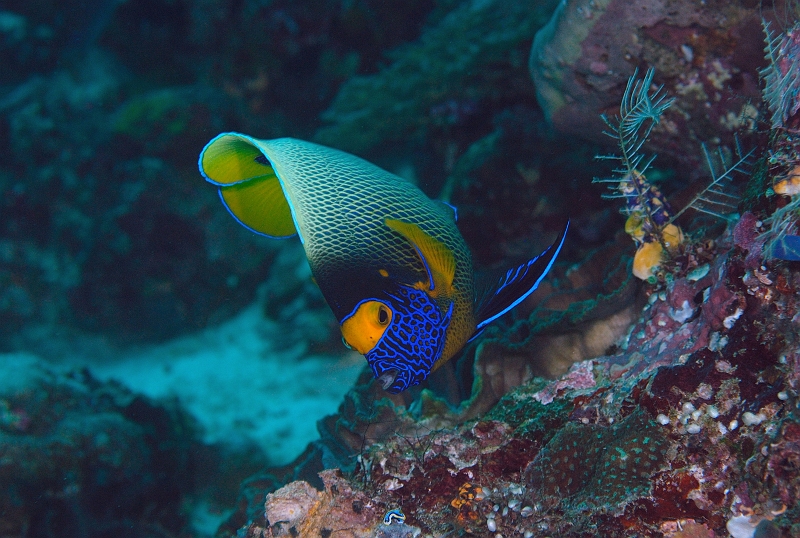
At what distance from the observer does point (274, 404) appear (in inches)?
243

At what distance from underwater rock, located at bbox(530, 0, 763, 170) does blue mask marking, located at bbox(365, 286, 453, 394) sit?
2.25 metres

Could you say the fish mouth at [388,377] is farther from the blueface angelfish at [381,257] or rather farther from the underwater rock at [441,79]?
the underwater rock at [441,79]

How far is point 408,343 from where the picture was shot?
170 centimetres

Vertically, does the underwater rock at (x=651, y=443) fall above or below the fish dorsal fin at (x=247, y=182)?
below

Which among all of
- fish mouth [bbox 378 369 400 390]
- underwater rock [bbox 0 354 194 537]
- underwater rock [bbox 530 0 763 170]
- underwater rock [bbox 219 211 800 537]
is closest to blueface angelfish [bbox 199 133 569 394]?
fish mouth [bbox 378 369 400 390]

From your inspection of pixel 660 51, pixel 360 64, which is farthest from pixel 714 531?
pixel 360 64

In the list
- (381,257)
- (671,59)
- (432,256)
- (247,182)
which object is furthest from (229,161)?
(671,59)

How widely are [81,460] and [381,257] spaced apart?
4025 mm

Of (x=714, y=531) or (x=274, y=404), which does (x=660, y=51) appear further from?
(x=274, y=404)

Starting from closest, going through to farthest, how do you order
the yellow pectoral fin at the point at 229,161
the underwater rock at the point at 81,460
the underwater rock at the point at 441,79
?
the yellow pectoral fin at the point at 229,161 → the underwater rock at the point at 81,460 → the underwater rock at the point at 441,79

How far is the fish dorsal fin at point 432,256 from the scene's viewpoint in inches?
71.1

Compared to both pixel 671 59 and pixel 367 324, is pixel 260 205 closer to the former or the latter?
pixel 367 324

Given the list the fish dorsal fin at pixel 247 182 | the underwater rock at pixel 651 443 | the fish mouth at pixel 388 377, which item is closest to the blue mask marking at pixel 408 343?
the fish mouth at pixel 388 377

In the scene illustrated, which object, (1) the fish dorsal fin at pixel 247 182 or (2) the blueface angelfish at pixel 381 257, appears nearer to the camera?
(2) the blueface angelfish at pixel 381 257
